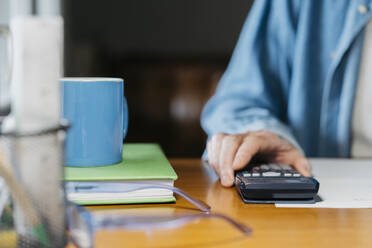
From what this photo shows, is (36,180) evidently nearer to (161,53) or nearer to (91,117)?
(91,117)

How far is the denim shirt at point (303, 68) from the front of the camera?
0.96 m

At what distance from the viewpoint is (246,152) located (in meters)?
0.64

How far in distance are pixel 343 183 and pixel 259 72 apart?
1.19 feet

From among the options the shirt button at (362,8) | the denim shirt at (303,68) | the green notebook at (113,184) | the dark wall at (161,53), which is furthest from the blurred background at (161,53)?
the green notebook at (113,184)

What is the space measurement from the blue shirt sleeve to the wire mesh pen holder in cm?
49

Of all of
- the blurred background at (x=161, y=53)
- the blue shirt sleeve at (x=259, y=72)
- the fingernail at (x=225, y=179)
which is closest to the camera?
the fingernail at (x=225, y=179)

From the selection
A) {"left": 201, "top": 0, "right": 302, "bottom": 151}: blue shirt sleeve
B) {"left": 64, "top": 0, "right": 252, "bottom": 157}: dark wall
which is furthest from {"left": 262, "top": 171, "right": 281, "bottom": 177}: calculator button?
{"left": 64, "top": 0, "right": 252, "bottom": 157}: dark wall

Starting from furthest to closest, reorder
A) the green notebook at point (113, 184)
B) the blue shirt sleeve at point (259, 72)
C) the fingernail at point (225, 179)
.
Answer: the blue shirt sleeve at point (259, 72), the fingernail at point (225, 179), the green notebook at point (113, 184)

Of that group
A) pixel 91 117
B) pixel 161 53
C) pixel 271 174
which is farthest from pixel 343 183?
pixel 161 53

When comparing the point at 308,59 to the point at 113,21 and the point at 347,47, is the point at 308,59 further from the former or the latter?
the point at 113,21

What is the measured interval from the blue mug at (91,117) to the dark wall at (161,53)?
2.37m

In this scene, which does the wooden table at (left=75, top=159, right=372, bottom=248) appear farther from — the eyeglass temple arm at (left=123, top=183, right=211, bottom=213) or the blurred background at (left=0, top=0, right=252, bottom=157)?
the blurred background at (left=0, top=0, right=252, bottom=157)

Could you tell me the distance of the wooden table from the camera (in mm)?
431

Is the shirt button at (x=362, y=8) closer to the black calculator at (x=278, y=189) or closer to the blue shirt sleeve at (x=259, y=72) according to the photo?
the blue shirt sleeve at (x=259, y=72)
